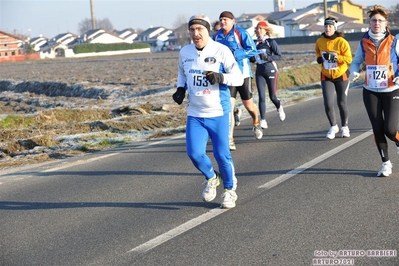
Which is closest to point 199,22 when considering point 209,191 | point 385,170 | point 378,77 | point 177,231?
point 209,191

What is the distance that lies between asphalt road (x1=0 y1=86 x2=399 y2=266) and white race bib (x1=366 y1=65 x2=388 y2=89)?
108 cm

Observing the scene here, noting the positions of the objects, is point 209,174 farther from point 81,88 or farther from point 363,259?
point 81,88

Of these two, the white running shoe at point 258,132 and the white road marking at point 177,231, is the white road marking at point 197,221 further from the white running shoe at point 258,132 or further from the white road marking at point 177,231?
the white running shoe at point 258,132

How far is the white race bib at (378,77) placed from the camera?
7891mm

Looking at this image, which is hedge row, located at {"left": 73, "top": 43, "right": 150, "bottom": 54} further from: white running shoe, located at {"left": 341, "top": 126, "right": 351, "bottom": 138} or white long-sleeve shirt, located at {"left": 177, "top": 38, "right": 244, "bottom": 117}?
white long-sleeve shirt, located at {"left": 177, "top": 38, "right": 244, "bottom": 117}

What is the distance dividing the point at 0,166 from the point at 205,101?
5123mm

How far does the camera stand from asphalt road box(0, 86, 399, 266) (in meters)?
5.40

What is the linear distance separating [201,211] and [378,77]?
281 centimetres

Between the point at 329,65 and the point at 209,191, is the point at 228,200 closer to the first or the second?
the point at 209,191

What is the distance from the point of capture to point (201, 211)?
6770 mm

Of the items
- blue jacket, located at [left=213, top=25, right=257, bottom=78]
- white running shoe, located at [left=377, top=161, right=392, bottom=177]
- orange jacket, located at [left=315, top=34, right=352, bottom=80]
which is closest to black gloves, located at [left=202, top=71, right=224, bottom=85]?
white running shoe, located at [left=377, top=161, right=392, bottom=177]

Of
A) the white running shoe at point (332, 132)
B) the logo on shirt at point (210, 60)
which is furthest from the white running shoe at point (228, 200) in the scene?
the white running shoe at point (332, 132)

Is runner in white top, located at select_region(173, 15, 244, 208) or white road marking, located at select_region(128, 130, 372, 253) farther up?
runner in white top, located at select_region(173, 15, 244, 208)

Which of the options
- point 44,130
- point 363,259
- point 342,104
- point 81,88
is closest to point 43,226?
point 363,259
